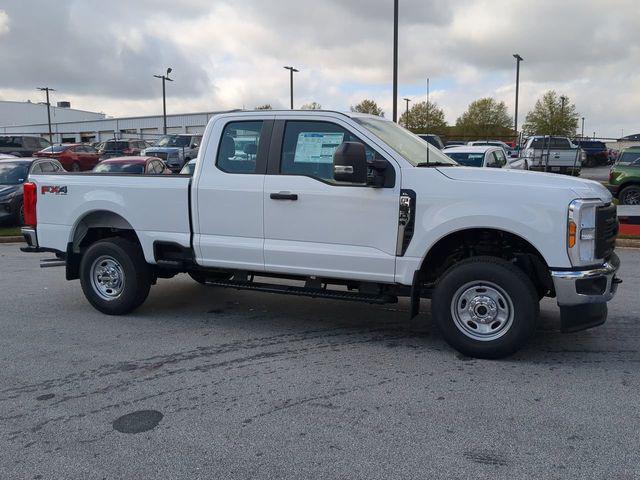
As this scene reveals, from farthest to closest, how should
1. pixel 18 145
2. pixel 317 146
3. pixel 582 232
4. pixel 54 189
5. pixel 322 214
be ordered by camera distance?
pixel 18 145 → pixel 54 189 → pixel 317 146 → pixel 322 214 → pixel 582 232

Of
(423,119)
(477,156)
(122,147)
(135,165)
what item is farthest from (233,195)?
(423,119)

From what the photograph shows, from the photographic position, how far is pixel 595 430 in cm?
382

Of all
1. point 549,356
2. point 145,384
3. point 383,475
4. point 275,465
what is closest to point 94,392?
point 145,384

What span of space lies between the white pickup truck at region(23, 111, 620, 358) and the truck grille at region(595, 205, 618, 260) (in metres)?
0.01

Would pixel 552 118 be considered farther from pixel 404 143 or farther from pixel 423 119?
pixel 404 143

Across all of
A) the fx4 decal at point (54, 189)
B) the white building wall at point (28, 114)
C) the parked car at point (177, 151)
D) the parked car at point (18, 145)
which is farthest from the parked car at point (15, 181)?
the white building wall at point (28, 114)

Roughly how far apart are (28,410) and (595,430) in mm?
3769

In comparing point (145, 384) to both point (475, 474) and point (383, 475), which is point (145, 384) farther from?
point (475, 474)

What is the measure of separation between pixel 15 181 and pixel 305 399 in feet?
41.0

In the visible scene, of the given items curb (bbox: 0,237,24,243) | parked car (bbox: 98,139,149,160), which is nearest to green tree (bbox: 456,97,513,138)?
parked car (bbox: 98,139,149,160)

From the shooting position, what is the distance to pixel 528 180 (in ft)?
16.1

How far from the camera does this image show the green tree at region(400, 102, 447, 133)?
58.7 m

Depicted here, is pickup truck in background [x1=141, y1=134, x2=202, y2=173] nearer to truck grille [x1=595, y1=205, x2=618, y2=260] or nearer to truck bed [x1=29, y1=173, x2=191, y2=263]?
truck bed [x1=29, y1=173, x2=191, y2=263]

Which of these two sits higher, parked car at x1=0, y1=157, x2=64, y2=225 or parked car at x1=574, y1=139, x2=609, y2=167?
parked car at x1=574, y1=139, x2=609, y2=167
